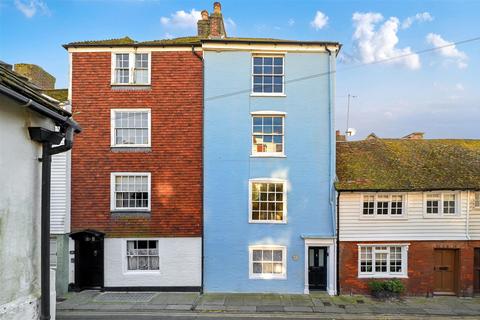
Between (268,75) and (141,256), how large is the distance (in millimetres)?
10803

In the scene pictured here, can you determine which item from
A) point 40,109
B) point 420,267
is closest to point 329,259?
point 420,267

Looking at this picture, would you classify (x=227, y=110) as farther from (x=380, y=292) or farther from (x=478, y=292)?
(x=478, y=292)

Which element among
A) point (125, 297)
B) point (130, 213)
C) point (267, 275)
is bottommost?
point (125, 297)

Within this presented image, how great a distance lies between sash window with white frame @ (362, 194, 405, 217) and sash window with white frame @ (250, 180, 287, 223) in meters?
3.91

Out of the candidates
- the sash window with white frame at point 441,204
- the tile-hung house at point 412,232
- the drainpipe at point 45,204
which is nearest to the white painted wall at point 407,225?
the tile-hung house at point 412,232

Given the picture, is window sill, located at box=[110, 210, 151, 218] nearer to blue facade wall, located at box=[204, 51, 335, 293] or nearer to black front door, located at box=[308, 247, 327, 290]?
blue facade wall, located at box=[204, 51, 335, 293]

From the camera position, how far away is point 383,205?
15461 mm

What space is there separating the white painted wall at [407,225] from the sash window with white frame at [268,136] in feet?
12.7

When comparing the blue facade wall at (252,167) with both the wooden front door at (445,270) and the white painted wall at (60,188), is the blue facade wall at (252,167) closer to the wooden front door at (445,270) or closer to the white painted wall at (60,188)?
the wooden front door at (445,270)

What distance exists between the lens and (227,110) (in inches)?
623

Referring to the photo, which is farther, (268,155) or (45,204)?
(268,155)

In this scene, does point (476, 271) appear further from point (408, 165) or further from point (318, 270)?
point (318, 270)

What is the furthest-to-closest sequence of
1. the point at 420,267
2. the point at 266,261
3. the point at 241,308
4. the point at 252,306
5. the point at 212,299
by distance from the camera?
1. the point at 266,261
2. the point at 420,267
3. the point at 212,299
4. the point at 252,306
5. the point at 241,308

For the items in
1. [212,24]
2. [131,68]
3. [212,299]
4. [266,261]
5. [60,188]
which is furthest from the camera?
[212,24]
